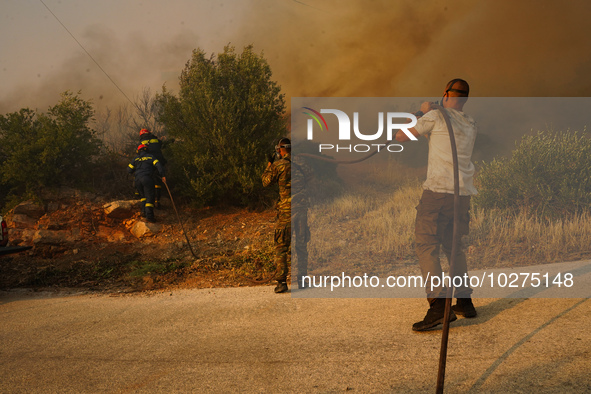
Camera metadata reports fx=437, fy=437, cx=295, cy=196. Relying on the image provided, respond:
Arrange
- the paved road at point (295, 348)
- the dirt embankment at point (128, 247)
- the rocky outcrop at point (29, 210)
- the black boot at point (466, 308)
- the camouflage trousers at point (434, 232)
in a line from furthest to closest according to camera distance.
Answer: the rocky outcrop at point (29, 210)
the dirt embankment at point (128, 247)
the black boot at point (466, 308)
the camouflage trousers at point (434, 232)
the paved road at point (295, 348)

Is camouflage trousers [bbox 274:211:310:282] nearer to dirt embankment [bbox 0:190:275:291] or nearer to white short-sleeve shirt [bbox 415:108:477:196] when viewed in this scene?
dirt embankment [bbox 0:190:275:291]

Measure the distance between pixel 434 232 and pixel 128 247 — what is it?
8120mm

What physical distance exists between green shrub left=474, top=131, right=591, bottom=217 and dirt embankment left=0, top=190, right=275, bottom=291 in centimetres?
501

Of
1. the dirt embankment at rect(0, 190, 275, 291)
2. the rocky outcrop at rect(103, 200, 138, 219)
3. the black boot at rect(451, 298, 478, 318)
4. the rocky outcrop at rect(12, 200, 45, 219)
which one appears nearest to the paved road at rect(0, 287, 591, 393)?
the black boot at rect(451, 298, 478, 318)

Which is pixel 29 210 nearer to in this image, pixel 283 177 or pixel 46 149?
pixel 46 149

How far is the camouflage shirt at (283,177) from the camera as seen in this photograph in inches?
239

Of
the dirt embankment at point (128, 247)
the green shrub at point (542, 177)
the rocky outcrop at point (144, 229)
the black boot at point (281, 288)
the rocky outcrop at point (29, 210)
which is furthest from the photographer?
the rocky outcrop at point (29, 210)

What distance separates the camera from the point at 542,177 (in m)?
9.21

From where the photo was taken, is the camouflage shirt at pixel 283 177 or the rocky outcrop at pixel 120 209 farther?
the rocky outcrop at pixel 120 209

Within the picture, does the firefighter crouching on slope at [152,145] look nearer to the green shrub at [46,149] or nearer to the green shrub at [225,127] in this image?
the green shrub at [225,127]

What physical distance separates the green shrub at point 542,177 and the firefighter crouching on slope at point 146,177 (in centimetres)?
766

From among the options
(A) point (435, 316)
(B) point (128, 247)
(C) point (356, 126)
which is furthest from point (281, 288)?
(B) point (128, 247)

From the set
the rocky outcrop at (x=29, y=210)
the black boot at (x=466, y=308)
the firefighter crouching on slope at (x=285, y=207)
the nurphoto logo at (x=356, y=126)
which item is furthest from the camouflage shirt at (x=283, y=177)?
the rocky outcrop at (x=29, y=210)

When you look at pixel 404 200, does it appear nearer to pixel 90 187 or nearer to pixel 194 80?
pixel 194 80
